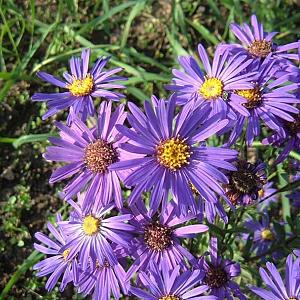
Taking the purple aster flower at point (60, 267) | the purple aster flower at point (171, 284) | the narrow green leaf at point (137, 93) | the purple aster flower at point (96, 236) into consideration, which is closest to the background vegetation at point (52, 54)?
the narrow green leaf at point (137, 93)

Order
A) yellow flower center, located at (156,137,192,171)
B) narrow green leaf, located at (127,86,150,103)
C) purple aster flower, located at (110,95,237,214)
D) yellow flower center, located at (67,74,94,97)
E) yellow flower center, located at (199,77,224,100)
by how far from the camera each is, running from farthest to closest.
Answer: narrow green leaf, located at (127,86,150,103)
yellow flower center, located at (67,74,94,97)
yellow flower center, located at (199,77,224,100)
yellow flower center, located at (156,137,192,171)
purple aster flower, located at (110,95,237,214)

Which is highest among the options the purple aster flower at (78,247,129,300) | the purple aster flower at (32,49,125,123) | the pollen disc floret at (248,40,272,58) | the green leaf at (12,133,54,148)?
the pollen disc floret at (248,40,272,58)

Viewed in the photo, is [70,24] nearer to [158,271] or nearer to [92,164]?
[92,164]

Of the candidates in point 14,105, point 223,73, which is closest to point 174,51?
point 14,105

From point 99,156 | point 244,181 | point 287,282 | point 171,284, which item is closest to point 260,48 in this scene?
point 244,181

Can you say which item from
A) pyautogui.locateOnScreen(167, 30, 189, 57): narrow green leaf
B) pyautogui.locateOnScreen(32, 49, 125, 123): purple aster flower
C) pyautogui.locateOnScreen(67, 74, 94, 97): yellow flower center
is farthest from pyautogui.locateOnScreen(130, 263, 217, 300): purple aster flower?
pyautogui.locateOnScreen(167, 30, 189, 57): narrow green leaf

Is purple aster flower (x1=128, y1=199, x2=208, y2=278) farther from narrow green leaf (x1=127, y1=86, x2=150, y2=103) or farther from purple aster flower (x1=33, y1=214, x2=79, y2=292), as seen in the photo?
narrow green leaf (x1=127, y1=86, x2=150, y2=103)

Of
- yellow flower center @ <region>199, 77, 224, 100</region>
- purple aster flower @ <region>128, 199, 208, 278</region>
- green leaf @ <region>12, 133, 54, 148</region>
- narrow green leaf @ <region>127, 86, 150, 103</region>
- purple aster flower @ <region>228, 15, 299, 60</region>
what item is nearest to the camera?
purple aster flower @ <region>128, 199, 208, 278</region>

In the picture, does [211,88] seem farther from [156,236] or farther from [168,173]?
[156,236]

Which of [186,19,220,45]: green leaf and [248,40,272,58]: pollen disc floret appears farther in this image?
[186,19,220,45]: green leaf
